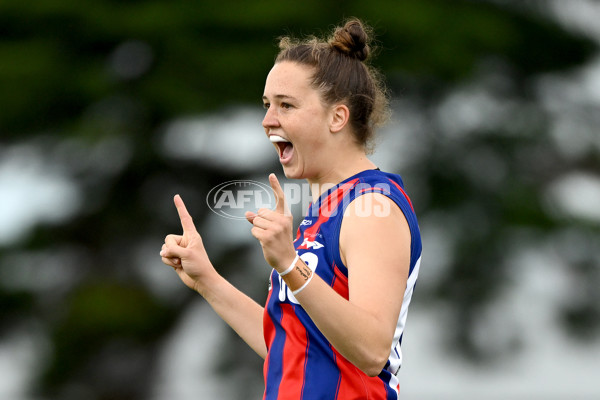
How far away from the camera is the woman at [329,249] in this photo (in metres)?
2.15

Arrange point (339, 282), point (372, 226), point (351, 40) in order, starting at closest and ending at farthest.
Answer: point (372, 226), point (339, 282), point (351, 40)

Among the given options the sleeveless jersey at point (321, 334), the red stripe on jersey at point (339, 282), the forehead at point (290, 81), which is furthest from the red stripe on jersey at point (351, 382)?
the forehead at point (290, 81)

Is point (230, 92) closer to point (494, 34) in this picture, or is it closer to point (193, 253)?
point (494, 34)

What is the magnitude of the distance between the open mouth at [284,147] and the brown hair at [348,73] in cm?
18

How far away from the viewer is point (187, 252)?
2.75m

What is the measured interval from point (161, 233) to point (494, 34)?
3.92 meters

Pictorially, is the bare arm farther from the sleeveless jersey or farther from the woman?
the sleeveless jersey

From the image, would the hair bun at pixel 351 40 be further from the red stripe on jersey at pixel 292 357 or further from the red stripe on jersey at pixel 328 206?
the red stripe on jersey at pixel 292 357

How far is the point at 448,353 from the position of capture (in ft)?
28.3

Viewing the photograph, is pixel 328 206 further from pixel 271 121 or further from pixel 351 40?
pixel 351 40

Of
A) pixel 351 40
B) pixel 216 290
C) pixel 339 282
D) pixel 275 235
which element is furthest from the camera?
pixel 216 290

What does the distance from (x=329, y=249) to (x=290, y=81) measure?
22.2 inches

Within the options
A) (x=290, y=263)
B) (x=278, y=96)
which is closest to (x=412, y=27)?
(x=278, y=96)

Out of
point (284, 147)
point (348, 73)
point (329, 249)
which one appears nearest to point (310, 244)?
point (329, 249)
